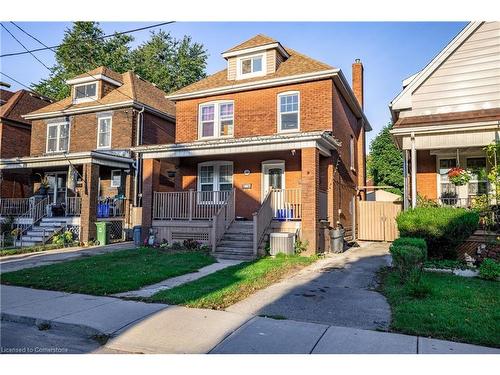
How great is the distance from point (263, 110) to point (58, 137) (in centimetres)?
1467

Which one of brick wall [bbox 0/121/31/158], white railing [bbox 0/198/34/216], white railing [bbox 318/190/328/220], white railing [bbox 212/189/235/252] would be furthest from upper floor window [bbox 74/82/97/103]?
white railing [bbox 318/190/328/220]

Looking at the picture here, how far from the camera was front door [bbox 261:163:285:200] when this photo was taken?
54.5 ft

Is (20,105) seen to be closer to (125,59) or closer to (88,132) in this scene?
(88,132)

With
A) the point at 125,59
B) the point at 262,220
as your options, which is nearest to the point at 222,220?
the point at 262,220

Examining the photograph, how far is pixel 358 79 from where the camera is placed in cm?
2225

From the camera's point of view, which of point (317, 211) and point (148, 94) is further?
point (148, 94)

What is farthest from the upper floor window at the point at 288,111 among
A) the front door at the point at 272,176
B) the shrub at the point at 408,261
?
the shrub at the point at 408,261

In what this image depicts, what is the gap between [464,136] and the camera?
11883 mm

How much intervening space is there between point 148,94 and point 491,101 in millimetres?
19379

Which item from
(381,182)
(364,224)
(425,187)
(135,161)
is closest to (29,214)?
(135,161)

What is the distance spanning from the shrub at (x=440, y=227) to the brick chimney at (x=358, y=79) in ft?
41.9

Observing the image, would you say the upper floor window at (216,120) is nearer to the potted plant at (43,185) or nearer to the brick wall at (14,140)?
the potted plant at (43,185)

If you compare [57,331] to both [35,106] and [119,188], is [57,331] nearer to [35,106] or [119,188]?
[119,188]

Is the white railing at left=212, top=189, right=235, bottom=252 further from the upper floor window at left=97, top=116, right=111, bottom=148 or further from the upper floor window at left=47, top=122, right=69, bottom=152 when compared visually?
the upper floor window at left=47, top=122, right=69, bottom=152
